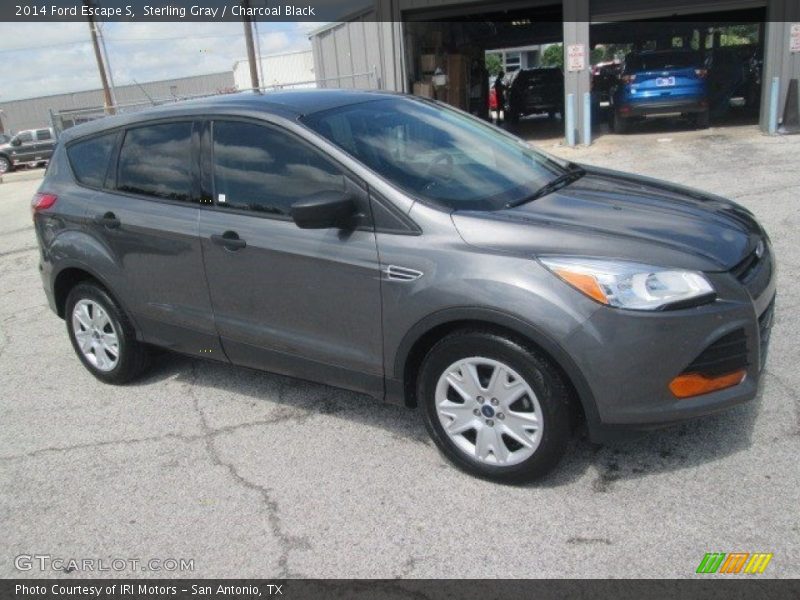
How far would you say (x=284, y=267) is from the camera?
369 cm

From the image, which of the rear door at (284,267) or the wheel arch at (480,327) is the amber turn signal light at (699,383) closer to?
the wheel arch at (480,327)

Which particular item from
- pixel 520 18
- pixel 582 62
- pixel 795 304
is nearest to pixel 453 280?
pixel 795 304

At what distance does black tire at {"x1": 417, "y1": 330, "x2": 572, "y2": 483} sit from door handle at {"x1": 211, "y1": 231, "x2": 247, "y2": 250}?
46.6 inches

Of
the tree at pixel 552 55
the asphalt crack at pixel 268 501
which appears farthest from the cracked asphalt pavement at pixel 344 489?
the tree at pixel 552 55

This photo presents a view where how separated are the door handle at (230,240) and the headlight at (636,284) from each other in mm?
1704

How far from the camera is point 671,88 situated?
1516 cm

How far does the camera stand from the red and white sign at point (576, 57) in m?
14.8

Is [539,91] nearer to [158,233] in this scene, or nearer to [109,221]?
[109,221]

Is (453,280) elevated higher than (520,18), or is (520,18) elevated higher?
(520,18)

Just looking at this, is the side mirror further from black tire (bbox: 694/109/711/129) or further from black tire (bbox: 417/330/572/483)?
black tire (bbox: 694/109/711/129)

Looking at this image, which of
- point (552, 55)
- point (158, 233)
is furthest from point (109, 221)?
point (552, 55)

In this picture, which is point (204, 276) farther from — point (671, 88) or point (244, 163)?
point (671, 88)

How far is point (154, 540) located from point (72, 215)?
2.39 metres

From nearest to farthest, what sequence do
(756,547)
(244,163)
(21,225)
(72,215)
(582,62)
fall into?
(756,547) → (244,163) → (72,215) → (21,225) → (582,62)
